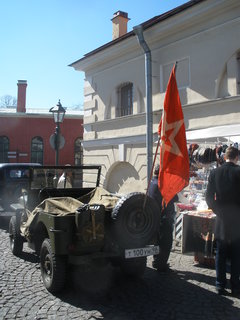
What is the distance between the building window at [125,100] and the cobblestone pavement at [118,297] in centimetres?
753

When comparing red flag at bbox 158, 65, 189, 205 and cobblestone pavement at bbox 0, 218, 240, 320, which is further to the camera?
red flag at bbox 158, 65, 189, 205

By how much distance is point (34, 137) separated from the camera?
2477cm

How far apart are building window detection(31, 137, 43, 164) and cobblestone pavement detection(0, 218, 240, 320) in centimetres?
1967

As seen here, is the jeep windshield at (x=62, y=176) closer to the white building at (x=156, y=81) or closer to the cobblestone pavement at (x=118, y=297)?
the cobblestone pavement at (x=118, y=297)

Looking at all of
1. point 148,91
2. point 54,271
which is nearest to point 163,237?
point 54,271

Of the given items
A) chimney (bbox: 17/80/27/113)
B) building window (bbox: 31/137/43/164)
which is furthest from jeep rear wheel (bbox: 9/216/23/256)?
chimney (bbox: 17/80/27/113)

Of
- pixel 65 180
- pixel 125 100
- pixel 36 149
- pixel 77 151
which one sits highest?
pixel 125 100

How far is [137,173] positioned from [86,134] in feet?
10.8

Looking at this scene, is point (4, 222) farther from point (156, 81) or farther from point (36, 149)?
point (36, 149)

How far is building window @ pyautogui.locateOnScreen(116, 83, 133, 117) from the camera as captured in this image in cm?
1225

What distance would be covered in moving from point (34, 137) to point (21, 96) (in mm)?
4273

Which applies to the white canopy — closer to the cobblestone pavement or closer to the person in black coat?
the person in black coat

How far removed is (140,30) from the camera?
9.87 m

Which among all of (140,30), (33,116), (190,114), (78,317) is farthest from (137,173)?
(33,116)
